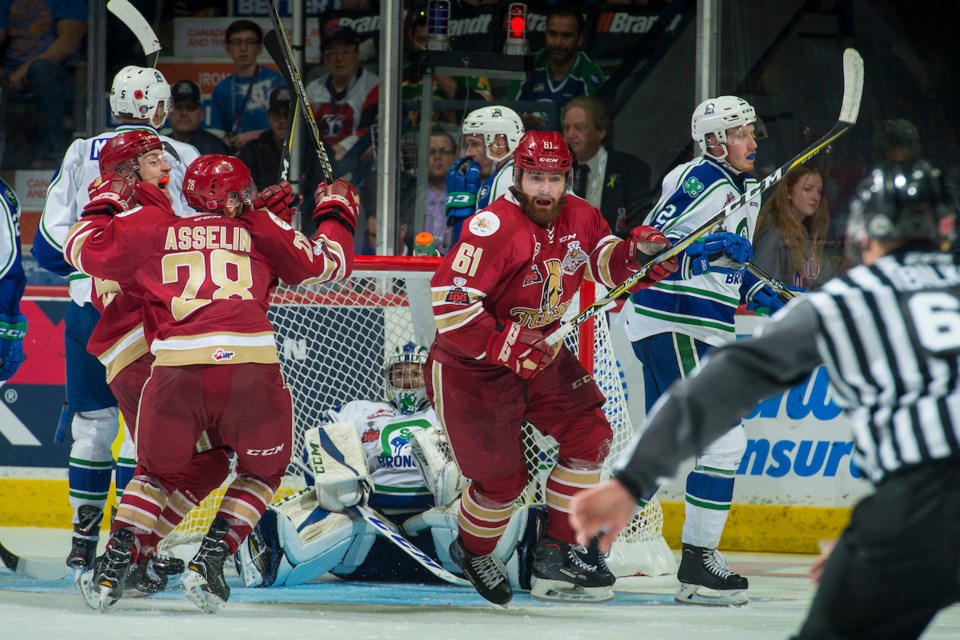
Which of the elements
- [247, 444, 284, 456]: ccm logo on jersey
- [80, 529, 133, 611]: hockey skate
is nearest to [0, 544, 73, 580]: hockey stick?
[80, 529, 133, 611]: hockey skate

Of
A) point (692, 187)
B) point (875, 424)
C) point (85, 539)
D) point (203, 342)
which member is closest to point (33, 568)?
point (85, 539)

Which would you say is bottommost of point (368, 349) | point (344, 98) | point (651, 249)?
point (368, 349)

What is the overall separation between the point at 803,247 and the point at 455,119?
1490 millimetres

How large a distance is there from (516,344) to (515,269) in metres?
0.25

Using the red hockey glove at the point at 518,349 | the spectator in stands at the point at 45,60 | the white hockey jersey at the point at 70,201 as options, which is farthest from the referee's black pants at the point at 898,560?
the spectator in stands at the point at 45,60

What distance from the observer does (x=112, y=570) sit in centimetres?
338

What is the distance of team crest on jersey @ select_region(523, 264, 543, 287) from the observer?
3637mm

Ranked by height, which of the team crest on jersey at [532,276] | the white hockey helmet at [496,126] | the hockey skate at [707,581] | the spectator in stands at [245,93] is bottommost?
the hockey skate at [707,581]

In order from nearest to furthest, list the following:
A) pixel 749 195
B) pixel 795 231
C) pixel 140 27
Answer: pixel 749 195, pixel 140 27, pixel 795 231

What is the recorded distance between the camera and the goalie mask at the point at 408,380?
4.36 meters

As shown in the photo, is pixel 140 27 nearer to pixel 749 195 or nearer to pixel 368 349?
pixel 368 349

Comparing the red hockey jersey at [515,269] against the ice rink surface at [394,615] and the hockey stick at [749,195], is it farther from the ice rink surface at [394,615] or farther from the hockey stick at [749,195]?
the ice rink surface at [394,615]

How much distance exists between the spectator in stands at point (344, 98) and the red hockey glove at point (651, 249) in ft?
6.98

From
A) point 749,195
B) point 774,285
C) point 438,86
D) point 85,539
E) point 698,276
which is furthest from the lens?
point 438,86
